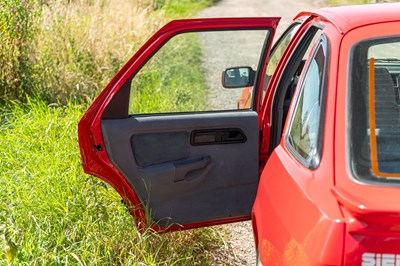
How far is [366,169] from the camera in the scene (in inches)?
98.0

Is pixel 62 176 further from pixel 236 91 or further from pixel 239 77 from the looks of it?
pixel 236 91

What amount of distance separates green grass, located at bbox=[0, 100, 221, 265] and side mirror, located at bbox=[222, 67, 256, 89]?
1050mm

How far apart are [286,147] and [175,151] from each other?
4.29 ft

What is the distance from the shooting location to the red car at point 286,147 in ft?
7.73

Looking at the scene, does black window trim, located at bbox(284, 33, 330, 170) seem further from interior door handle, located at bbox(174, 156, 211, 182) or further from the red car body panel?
interior door handle, located at bbox(174, 156, 211, 182)

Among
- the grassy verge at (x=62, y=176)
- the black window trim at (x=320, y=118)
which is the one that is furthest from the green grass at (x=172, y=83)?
the black window trim at (x=320, y=118)

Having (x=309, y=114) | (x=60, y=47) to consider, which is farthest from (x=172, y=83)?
(x=309, y=114)

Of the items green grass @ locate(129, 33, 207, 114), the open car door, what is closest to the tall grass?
green grass @ locate(129, 33, 207, 114)

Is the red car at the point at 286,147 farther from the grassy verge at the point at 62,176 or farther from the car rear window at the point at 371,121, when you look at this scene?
the grassy verge at the point at 62,176

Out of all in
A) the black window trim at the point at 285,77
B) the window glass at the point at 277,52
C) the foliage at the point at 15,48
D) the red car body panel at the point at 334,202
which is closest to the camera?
the red car body panel at the point at 334,202

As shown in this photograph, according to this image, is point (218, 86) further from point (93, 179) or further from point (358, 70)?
point (358, 70)

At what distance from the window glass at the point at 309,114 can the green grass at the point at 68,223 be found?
1.54 metres

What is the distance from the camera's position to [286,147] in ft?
10.3

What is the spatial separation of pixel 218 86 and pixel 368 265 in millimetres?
9143
